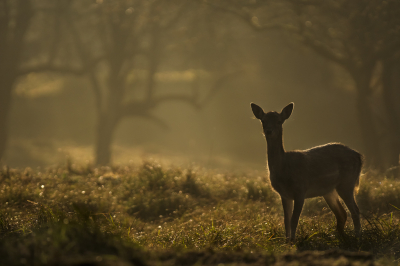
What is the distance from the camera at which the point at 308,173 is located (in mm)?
6066

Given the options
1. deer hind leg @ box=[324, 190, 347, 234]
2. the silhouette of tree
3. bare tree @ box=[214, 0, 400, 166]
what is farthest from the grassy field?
the silhouette of tree

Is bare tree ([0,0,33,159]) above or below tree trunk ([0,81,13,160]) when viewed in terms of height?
above

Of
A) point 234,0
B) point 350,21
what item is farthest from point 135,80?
point 350,21

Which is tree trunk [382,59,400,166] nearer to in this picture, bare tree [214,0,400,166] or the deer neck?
bare tree [214,0,400,166]

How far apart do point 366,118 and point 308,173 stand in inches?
475

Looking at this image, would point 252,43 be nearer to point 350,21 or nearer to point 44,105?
point 350,21

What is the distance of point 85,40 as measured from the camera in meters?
22.8

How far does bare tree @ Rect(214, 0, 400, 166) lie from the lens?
14438 mm

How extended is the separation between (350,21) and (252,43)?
14500 mm

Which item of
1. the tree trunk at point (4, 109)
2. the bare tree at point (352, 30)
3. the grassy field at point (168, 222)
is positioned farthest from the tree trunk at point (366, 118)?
the tree trunk at point (4, 109)

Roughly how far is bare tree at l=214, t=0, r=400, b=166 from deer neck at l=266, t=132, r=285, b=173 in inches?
384

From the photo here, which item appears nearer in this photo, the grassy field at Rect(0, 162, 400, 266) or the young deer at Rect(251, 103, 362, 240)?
the grassy field at Rect(0, 162, 400, 266)

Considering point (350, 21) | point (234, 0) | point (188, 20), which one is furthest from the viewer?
point (188, 20)

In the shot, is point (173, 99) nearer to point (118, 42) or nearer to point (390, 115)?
point (118, 42)
